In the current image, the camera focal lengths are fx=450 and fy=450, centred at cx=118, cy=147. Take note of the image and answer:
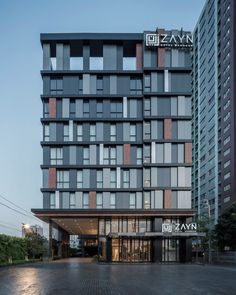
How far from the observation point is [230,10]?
403ft

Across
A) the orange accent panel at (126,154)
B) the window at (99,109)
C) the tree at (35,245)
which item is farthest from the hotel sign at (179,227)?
the window at (99,109)

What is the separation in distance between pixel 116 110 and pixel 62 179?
11956mm

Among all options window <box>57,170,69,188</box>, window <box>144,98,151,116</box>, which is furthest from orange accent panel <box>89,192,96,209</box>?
window <box>144,98,151,116</box>

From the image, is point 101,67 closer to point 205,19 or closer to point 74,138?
point 74,138

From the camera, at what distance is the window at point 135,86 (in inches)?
2451

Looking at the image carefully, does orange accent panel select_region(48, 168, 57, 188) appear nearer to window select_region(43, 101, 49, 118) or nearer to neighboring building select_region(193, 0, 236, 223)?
window select_region(43, 101, 49, 118)

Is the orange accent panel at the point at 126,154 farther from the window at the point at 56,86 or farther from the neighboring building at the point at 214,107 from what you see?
the neighboring building at the point at 214,107

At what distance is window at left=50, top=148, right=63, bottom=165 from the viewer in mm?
60562

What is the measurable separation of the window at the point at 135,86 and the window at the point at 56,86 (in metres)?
9.79

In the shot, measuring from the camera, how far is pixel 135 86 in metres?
62.5

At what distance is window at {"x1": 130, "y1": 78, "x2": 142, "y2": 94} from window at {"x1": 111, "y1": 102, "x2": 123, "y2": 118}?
256 centimetres

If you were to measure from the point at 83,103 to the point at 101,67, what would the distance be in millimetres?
5744

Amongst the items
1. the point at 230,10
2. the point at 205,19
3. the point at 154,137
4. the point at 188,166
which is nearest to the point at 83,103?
the point at 154,137

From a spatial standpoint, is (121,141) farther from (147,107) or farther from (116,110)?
(147,107)
